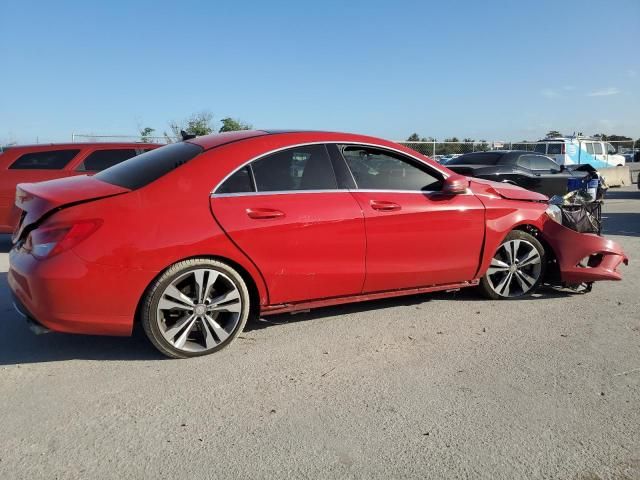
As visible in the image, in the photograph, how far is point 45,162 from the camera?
25.9 feet

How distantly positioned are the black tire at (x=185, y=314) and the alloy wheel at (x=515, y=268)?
93.1 inches

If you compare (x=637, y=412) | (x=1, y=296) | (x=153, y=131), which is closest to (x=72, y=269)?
(x=1, y=296)

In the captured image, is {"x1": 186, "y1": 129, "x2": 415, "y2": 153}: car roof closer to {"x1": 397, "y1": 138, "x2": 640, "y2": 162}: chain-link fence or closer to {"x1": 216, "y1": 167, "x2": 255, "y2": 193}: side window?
{"x1": 216, "y1": 167, "x2": 255, "y2": 193}: side window

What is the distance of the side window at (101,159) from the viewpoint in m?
8.12

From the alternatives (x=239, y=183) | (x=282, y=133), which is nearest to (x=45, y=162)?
(x=282, y=133)

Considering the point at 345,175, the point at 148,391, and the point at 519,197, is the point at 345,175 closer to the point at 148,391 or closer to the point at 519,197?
the point at 519,197

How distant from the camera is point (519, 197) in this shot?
4836mm

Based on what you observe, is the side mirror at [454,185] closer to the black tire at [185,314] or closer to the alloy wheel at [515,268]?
the alloy wheel at [515,268]

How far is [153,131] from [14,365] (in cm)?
2251

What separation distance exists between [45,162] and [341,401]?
22.3 feet

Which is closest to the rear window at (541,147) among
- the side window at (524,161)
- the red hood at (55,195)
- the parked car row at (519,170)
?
the parked car row at (519,170)

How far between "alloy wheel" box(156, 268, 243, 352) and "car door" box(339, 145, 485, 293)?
3.60ft

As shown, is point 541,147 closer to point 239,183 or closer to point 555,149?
point 555,149

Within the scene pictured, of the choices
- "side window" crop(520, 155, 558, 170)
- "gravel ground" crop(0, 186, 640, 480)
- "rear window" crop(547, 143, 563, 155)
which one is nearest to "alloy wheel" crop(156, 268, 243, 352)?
"gravel ground" crop(0, 186, 640, 480)
